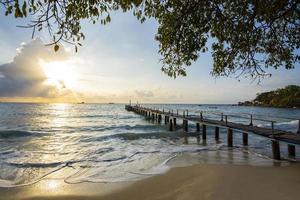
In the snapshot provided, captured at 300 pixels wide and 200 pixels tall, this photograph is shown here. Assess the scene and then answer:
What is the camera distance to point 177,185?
889cm

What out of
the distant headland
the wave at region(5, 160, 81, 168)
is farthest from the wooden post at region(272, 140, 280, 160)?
the distant headland

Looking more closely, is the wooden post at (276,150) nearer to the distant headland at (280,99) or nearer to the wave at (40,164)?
the wave at (40,164)

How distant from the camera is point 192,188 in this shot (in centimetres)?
841

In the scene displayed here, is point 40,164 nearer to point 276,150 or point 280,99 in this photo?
point 276,150

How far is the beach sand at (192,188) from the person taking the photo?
25.0 feet

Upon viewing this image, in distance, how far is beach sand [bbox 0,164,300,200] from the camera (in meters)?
7.62

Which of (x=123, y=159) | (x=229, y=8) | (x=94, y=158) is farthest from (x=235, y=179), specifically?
(x=94, y=158)

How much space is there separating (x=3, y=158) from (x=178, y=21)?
11.9 m

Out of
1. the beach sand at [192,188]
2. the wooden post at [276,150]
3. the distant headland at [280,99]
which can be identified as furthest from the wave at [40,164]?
the distant headland at [280,99]

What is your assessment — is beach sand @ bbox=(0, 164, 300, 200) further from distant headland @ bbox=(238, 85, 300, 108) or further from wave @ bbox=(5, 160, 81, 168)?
distant headland @ bbox=(238, 85, 300, 108)

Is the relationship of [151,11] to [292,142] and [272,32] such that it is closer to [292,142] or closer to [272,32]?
[272,32]

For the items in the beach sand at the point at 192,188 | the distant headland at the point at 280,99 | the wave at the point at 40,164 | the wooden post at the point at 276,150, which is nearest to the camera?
the beach sand at the point at 192,188

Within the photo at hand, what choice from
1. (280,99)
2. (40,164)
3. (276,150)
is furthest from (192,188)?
(280,99)

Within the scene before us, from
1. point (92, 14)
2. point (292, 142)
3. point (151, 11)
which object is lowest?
point (292, 142)
